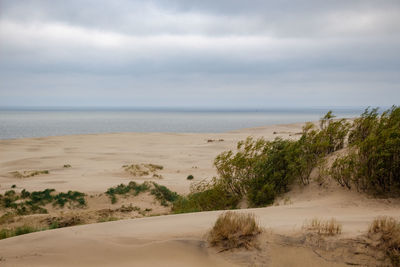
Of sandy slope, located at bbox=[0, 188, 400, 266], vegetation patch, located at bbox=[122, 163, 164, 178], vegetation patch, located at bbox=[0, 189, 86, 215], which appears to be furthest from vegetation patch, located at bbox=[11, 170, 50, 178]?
sandy slope, located at bbox=[0, 188, 400, 266]

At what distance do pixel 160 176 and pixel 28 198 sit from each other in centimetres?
638

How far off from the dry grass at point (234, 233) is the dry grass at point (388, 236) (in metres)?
1.38

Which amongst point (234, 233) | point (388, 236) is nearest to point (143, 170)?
point (234, 233)

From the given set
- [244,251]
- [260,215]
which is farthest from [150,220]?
[244,251]

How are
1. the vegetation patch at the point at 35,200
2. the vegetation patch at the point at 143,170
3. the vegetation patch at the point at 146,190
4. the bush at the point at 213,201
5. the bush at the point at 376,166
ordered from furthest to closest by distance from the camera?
the vegetation patch at the point at 143,170
the vegetation patch at the point at 146,190
the vegetation patch at the point at 35,200
the bush at the point at 213,201
the bush at the point at 376,166

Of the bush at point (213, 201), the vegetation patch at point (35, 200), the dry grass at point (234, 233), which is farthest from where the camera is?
the vegetation patch at point (35, 200)

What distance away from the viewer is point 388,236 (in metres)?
3.87

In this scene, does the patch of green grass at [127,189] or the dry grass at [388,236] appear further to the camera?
the patch of green grass at [127,189]

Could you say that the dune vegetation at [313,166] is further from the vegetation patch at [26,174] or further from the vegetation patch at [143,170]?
the vegetation patch at [26,174]

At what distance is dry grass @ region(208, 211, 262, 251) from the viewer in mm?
4285

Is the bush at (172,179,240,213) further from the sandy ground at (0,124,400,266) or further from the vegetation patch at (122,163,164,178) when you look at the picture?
the vegetation patch at (122,163,164,178)

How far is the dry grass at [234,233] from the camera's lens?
428 centimetres

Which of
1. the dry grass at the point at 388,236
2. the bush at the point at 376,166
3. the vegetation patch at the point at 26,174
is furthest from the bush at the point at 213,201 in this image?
the vegetation patch at the point at 26,174

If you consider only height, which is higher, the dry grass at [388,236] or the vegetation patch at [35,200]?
the dry grass at [388,236]
